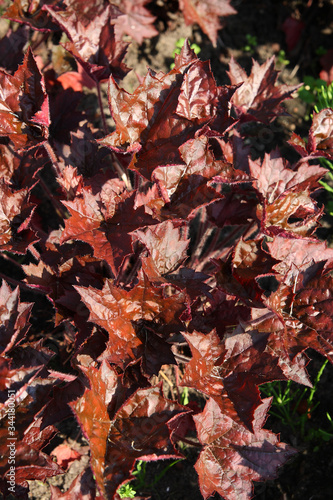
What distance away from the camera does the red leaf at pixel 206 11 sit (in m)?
3.21

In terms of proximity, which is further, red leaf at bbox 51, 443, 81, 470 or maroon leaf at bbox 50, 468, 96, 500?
red leaf at bbox 51, 443, 81, 470

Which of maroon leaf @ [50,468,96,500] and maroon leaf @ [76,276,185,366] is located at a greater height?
maroon leaf @ [76,276,185,366]

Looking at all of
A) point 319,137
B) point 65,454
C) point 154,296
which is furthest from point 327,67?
point 65,454

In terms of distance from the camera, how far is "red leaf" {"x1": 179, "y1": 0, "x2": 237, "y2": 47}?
10.5 feet

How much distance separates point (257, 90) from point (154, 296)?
132 cm

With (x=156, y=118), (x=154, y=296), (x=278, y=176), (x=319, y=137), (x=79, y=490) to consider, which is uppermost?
(x=156, y=118)

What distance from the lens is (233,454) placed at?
174cm

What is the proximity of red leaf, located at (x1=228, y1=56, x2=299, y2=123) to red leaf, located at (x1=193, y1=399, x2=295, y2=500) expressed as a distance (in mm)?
1477

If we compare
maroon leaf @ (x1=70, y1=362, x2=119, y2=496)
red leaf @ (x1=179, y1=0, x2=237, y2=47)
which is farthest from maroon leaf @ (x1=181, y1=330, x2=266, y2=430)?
red leaf @ (x1=179, y1=0, x2=237, y2=47)

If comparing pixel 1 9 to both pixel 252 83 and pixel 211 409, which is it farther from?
pixel 211 409

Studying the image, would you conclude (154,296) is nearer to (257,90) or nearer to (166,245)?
(166,245)

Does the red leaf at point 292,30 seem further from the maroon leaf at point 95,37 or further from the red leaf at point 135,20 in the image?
the maroon leaf at point 95,37

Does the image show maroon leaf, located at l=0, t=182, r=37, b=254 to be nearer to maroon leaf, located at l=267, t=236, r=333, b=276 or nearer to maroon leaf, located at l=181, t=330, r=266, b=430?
maroon leaf, located at l=181, t=330, r=266, b=430

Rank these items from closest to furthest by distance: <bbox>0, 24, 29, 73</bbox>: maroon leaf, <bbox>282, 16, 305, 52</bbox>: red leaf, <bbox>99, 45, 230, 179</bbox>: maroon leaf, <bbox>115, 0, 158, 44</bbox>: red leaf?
<bbox>99, 45, 230, 179</bbox>: maroon leaf → <bbox>0, 24, 29, 73</bbox>: maroon leaf → <bbox>115, 0, 158, 44</bbox>: red leaf → <bbox>282, 16, 305, 52</bbox>: red leaf
